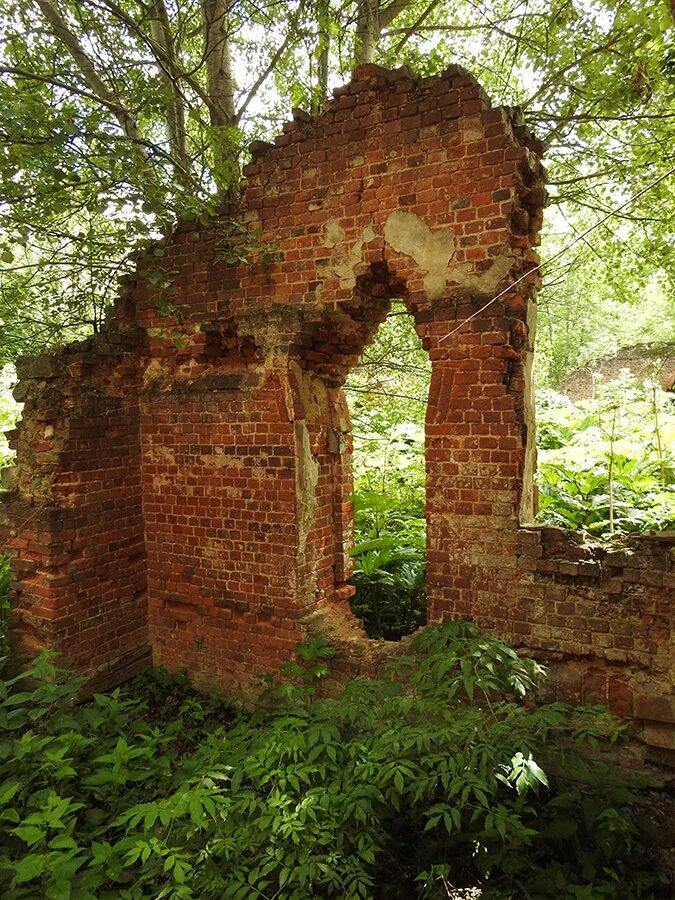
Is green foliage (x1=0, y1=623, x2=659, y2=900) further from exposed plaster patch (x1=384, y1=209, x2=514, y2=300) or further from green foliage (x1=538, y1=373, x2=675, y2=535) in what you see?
exposed plaster patch (x1=384, y1=209, x2=514, y2=300)

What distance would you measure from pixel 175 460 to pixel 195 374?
811mm

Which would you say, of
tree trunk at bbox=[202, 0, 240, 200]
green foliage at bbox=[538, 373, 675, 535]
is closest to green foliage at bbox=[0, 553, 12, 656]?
tree trunk at bbox=[202, 0, 240, 200]

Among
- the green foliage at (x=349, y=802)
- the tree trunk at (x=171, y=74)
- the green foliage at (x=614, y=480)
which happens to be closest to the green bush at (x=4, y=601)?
the green foliage at (x=349, y=802)

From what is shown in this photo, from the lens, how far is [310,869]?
8.17 feet

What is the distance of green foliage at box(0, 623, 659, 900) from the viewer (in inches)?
103

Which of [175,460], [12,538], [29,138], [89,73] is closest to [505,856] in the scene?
[175,460]

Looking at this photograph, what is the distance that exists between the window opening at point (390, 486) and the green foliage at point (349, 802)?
1378mm

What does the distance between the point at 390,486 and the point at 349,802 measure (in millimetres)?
5215

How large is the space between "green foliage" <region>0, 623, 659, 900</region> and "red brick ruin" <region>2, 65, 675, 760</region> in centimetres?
52

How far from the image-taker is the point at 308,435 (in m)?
4.64

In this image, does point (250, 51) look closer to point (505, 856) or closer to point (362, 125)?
point (362, 125)

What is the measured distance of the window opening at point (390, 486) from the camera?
5410 millimetres

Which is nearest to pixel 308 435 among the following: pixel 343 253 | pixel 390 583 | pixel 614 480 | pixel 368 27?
pixel 343 253

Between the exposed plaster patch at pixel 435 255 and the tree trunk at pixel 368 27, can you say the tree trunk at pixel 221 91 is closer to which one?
the tree trunk at pixel 368 27
